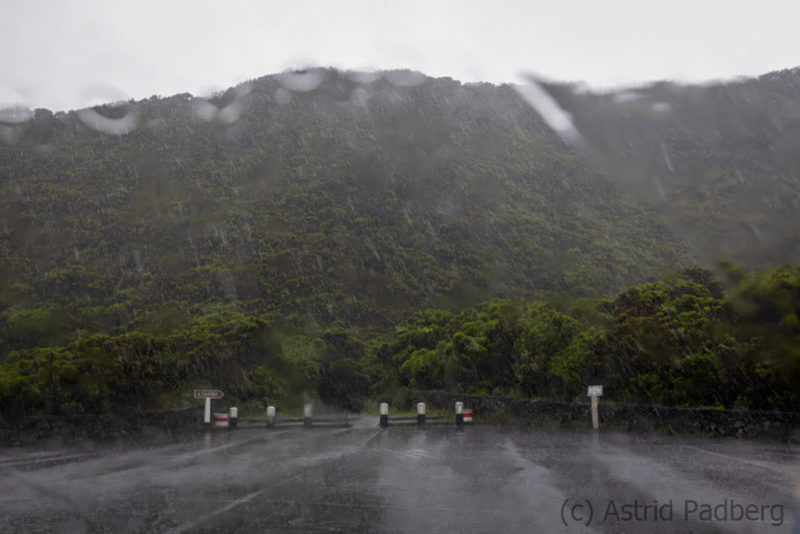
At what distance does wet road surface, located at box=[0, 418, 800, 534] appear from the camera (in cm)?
580

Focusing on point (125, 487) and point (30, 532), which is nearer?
point (30, 532)

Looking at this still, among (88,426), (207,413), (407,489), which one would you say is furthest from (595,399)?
(88,426)

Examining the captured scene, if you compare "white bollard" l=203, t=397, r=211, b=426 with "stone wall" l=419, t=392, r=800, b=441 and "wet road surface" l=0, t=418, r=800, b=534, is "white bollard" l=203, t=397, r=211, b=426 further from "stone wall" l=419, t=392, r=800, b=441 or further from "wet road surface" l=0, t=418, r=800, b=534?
"stone wall" l=419, t=392, r=800, b=441

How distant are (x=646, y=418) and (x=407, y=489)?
10940 millimetres

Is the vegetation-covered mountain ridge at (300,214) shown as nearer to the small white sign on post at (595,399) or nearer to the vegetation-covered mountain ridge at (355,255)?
the vegetation-covered mountain ridge at (355,255)

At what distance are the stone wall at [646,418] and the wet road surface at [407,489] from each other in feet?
2.47

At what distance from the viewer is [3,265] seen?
60094mm

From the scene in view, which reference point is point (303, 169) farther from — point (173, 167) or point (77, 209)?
point (77, 209)

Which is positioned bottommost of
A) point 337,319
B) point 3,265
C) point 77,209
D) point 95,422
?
point 95,422

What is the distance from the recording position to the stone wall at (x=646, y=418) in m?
13.7

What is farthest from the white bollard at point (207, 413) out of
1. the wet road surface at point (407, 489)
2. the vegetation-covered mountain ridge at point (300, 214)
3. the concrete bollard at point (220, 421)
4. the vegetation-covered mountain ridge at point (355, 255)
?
the vegetation-covered mountain ridge at point (300, 214)

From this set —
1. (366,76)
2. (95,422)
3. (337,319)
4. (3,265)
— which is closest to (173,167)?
(3,265)

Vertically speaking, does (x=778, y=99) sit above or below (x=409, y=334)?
above

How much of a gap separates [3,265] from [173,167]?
33.2m
